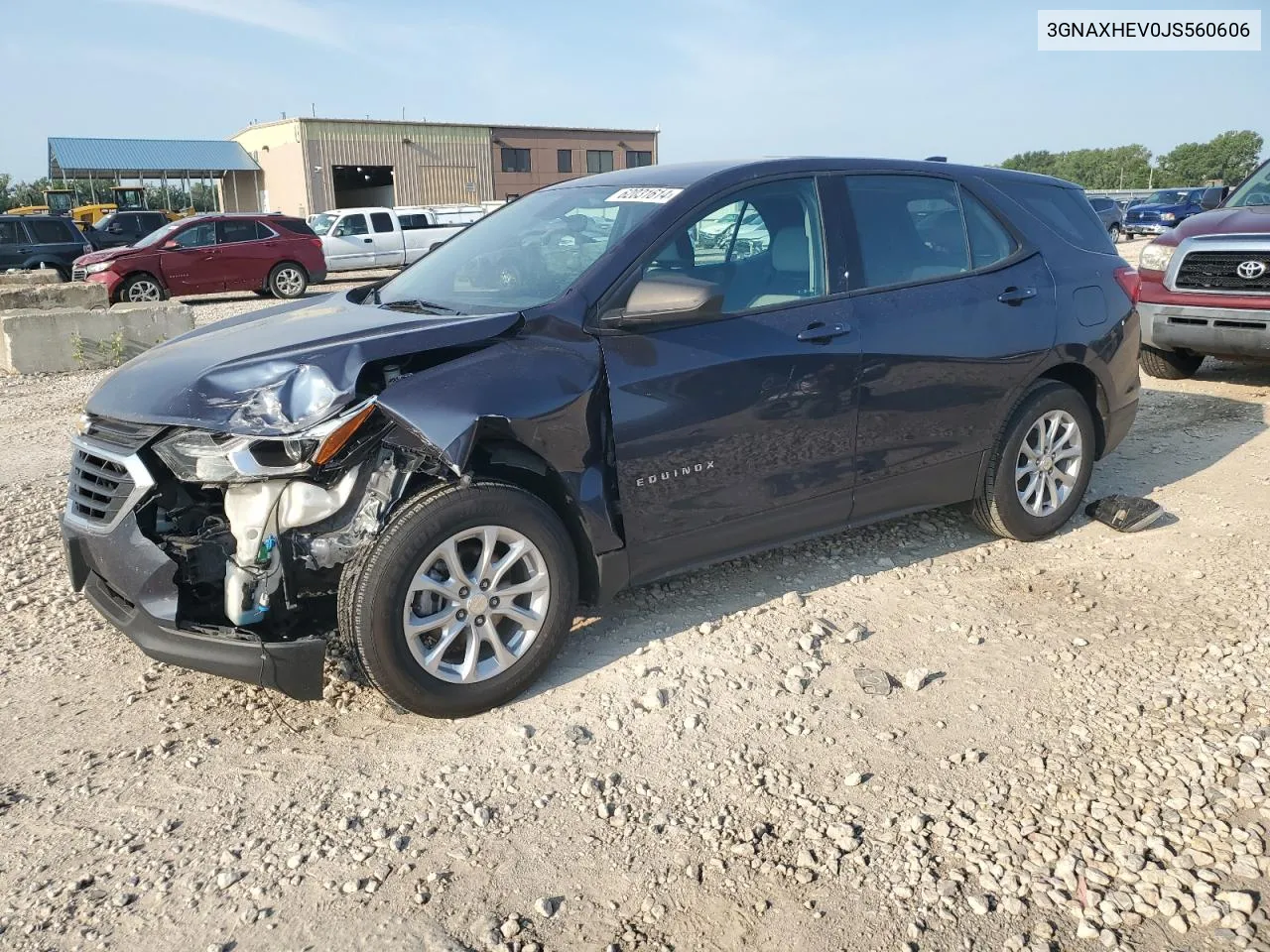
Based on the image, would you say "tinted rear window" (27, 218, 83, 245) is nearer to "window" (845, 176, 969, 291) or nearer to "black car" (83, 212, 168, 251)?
"black car" (83, 212, 168, 251)

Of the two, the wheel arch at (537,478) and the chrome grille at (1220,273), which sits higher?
the chrome grille at (1220,273)

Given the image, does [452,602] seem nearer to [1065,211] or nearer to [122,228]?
[1065,211]

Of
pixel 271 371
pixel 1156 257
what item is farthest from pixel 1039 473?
pixel 1156 257

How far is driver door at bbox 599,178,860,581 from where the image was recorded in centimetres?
362

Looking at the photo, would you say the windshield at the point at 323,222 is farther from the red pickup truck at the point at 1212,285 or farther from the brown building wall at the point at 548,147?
the brown building wall at the point at 548,147

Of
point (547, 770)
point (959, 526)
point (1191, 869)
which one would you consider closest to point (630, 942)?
point (547, 770)

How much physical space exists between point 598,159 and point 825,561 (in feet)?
184

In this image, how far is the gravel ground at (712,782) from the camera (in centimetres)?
250

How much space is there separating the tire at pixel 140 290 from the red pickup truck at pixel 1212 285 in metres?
15.6

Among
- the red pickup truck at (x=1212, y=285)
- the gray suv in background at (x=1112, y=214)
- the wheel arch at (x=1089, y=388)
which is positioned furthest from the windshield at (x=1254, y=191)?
the gray suv in background at (x=1112, y=214)

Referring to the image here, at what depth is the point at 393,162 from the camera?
A: 161 ft

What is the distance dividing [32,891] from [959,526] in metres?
4.33

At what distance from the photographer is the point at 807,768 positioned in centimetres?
312

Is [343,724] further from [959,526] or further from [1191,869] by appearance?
[959,526]
